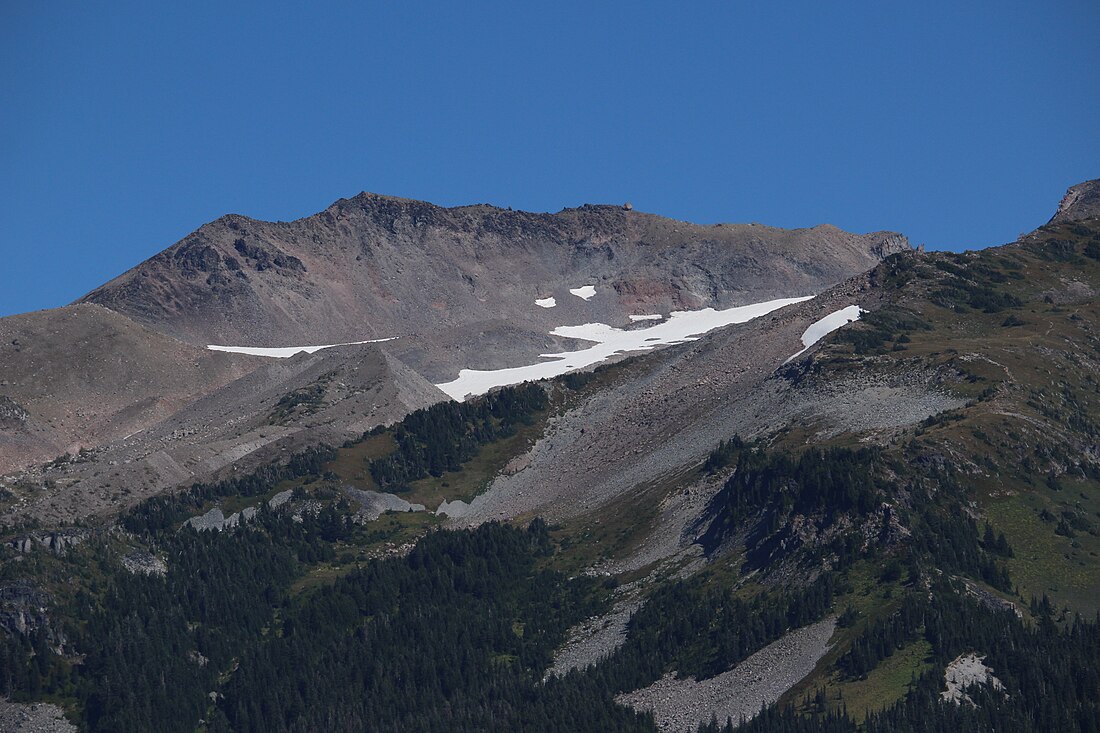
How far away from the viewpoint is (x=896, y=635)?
364 ft

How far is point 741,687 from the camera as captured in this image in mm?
115438

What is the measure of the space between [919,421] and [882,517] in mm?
22514

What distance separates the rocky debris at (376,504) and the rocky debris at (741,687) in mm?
60406

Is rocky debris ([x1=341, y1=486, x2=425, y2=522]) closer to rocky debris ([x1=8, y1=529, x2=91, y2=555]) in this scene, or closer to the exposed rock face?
rocky debris ([x1=8, y1=529, x2=91, y2=555])

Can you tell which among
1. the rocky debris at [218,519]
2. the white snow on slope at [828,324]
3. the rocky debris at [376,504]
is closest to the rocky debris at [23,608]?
the rocky debris at [218,519]

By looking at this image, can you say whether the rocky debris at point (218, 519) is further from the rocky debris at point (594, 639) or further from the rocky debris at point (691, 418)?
the rocky debris at point (594, 639)

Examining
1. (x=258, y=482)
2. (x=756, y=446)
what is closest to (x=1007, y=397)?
(x=756, y=446)

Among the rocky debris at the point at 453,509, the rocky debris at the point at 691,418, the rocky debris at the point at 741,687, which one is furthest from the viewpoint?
the rocky debris at the point at 453,509

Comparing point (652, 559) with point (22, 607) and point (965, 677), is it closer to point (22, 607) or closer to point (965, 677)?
point (965, 677)

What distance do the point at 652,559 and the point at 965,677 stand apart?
4137 centimetres

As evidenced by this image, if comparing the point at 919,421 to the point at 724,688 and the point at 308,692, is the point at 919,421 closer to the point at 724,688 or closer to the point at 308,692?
the point at 724,688

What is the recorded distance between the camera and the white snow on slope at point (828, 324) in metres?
190

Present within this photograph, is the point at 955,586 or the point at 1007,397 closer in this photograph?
the point at 955,586

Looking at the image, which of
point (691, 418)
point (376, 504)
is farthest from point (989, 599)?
point (376, 504)
